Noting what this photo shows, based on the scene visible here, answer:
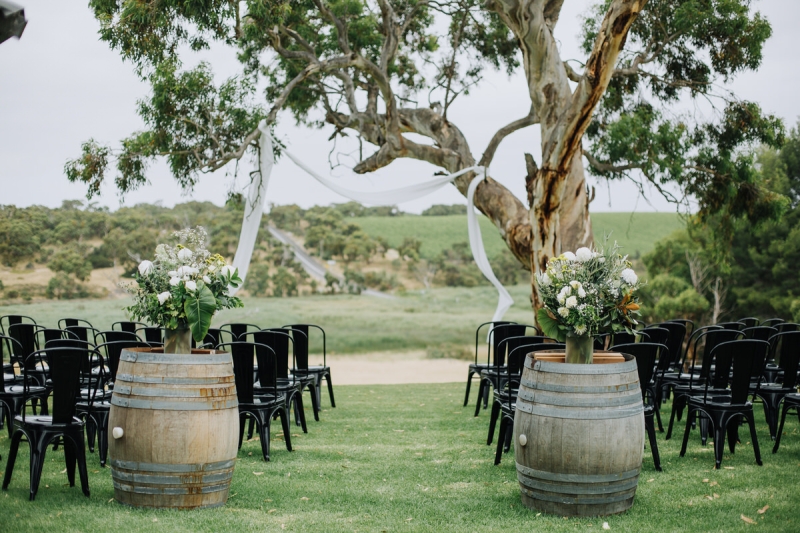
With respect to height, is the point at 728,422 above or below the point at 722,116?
below

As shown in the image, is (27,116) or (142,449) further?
(27,116)

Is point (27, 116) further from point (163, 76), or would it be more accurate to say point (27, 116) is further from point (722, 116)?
point (722, 116)

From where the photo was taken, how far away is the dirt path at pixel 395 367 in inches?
728

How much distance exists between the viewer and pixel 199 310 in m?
3.97

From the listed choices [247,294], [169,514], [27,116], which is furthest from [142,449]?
[247,294]

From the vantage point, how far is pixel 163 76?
9.68 meters

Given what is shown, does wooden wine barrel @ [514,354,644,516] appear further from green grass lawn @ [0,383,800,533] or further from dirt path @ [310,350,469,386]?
dirt path @ [310,350,469,386]

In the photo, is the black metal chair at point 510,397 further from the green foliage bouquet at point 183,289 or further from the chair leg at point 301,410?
the green foliage bouquet at point 183,289

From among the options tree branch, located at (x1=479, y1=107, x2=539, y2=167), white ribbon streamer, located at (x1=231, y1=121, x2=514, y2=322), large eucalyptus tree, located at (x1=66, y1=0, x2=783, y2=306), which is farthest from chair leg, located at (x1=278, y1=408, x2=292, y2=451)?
tree branch, located at (x1=479, y1=107, x2=539, y2=167)

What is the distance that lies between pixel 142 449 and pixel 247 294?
74.0 ft

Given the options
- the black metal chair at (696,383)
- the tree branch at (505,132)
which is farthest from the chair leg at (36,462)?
the tree branch at (505,132)

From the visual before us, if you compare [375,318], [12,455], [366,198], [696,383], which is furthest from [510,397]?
[375,318]

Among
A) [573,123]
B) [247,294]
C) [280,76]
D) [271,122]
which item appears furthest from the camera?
[247,294]

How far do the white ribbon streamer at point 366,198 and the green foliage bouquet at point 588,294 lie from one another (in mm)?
5154
